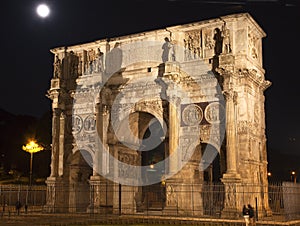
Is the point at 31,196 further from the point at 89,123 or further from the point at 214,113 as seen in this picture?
the point at 214,113

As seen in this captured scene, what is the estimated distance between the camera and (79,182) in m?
25.0

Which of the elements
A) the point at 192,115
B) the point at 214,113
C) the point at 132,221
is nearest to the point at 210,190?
the point at 214,113

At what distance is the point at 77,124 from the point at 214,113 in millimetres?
7767

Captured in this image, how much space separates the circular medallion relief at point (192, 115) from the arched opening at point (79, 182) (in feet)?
19.3

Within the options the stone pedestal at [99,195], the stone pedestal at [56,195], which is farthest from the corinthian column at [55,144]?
the stone pedestal at [99,195]

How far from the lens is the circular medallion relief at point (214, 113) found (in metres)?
20.7

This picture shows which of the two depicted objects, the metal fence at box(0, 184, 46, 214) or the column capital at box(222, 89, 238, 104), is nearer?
the column capital at box(222, 89, 238, 104)

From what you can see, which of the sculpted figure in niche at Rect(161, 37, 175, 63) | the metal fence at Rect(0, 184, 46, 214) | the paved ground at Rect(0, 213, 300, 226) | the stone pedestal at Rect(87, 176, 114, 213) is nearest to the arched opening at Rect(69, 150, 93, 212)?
the metal fence at Rect(0, 184, 46, 214)

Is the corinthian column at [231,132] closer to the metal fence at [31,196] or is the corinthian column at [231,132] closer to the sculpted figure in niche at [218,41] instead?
the sculpted figure in niche at [218,41]

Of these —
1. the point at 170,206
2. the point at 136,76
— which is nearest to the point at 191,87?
the point at 136,76

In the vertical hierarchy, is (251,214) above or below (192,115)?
below

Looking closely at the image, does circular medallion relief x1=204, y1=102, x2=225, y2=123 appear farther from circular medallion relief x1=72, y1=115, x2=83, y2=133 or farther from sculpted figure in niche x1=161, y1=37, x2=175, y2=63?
circular medallion relief x1=72, y1=115, x2=83, y2=133

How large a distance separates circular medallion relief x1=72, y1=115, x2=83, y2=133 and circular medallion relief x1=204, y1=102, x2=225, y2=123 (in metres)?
7.14

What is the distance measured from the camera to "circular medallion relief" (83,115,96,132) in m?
24.2
